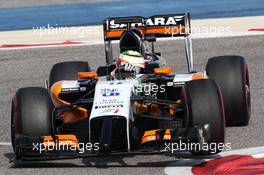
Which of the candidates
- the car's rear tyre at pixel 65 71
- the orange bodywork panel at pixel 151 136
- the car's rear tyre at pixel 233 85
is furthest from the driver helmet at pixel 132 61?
the orange bodywork panel at pixel 151 136

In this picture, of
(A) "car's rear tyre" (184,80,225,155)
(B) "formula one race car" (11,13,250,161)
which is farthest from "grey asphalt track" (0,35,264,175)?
(A) "car's rear tyre" (184,80,225,155)

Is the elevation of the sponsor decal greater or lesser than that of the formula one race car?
greater

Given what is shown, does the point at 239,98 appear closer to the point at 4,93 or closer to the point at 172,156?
the point at 172,156

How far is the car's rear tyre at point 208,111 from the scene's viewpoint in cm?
923

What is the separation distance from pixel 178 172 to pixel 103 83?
162 centimetres

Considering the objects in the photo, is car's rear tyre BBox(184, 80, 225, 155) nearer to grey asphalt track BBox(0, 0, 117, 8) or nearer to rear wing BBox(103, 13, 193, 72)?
rear wing BBox(103, 13, 193, 72)

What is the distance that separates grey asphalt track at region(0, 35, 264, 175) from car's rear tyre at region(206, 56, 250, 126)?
166 mm

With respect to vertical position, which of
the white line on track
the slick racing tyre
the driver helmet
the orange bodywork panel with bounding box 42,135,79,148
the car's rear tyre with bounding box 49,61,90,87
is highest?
the driver helmet

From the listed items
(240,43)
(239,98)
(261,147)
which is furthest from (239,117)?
(240,43)

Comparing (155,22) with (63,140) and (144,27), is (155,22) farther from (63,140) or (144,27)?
(63,140)

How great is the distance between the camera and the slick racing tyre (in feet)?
31.1

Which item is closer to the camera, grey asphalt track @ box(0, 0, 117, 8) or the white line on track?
the white line on track

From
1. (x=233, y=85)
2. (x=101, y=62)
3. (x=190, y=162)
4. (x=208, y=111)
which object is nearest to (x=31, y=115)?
(x=190, y=162)

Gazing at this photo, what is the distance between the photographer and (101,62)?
1677 centimetres
